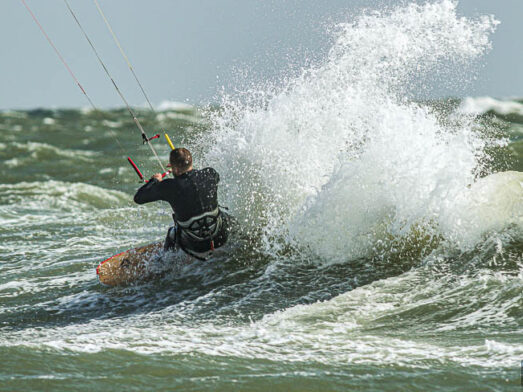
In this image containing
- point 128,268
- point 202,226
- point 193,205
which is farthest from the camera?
point 128,268

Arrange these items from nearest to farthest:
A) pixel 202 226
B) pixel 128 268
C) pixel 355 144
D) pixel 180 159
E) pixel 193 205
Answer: pixel 180 159
pixel 193 205
pixel 202 226
pixel 128 268
pixel 355 144

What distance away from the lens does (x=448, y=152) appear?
7145 millimetres

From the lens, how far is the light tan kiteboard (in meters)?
7.44

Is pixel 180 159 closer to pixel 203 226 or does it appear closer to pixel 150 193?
pixel 150 193

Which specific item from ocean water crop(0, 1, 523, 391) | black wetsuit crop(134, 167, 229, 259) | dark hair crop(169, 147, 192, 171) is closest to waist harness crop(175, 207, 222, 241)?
black wetsuit crop(134, 167, 229, 259)

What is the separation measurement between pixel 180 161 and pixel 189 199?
1.39 feet

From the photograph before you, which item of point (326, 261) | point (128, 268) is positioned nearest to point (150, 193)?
point (128, 268)

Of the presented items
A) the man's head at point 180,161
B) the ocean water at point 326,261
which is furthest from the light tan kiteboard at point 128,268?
the man's head at point 180,161

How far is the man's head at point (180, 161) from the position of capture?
6.87m

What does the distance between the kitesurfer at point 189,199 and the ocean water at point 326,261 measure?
0.36 metres

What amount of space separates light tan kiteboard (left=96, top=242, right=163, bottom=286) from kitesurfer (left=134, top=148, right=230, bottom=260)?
0.45 meters

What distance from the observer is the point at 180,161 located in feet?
22.6

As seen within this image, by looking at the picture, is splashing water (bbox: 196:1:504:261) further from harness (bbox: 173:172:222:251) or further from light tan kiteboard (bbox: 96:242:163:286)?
light tan kiteboard (bbox: 96:242:163:286)

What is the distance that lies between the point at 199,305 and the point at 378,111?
11.0 feet
